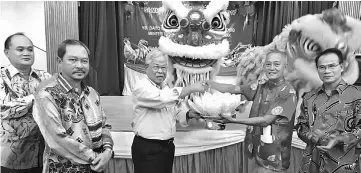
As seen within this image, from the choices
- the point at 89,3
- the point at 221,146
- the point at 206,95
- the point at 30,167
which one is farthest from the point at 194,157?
the point at 89,3

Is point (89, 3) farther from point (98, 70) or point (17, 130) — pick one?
point (17, 130)

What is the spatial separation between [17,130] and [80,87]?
54 cm

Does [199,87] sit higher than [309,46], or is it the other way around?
[309,46]

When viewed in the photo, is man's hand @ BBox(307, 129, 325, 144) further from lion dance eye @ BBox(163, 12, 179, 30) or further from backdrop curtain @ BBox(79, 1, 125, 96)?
backdrop curtain @ BBox(79, 1, 125, 96)

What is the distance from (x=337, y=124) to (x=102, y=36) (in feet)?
13.9

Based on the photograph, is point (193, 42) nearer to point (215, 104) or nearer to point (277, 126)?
point (215, 104)

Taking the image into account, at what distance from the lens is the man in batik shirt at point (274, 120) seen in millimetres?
1659

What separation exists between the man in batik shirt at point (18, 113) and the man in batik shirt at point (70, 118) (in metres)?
0.39

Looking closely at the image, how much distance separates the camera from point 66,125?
48.8 inches

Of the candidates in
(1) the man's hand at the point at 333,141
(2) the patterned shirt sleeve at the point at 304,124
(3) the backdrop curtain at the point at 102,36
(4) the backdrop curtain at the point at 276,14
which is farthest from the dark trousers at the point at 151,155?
(4) the backdrop curtain at the point at 276,14

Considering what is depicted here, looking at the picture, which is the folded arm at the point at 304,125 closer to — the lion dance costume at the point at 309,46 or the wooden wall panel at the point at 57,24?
the lion dance costume at the point at 309,46

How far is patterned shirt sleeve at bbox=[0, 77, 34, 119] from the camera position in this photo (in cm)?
153

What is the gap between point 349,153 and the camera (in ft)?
4.79

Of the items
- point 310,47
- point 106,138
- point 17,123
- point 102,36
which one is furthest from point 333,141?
point 102,36
